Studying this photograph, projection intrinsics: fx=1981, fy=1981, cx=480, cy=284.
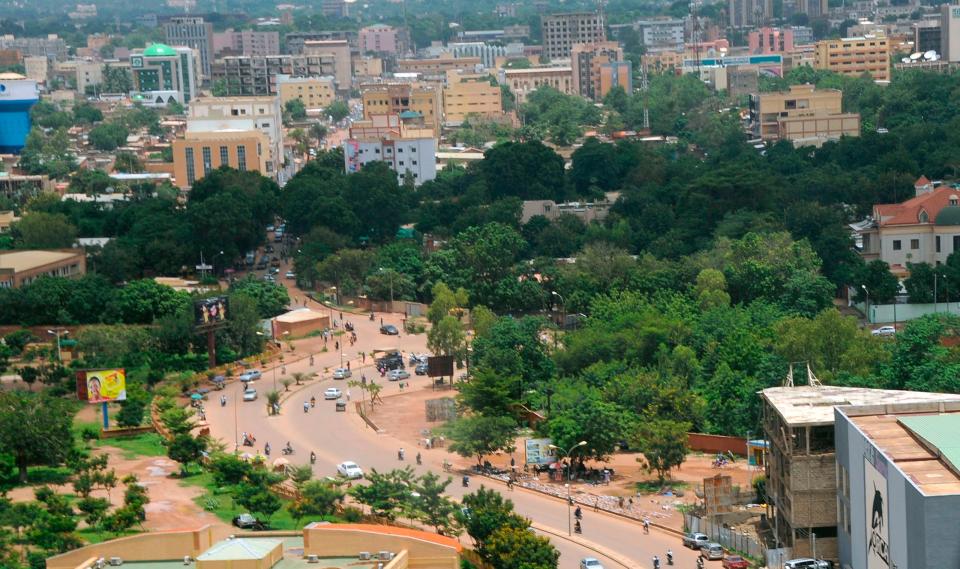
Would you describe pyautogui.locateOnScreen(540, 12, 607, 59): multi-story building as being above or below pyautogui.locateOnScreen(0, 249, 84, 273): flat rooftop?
above

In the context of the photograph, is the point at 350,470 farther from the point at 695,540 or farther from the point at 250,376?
the point at 250,376

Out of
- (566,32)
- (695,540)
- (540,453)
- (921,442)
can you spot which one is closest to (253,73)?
(566,32)

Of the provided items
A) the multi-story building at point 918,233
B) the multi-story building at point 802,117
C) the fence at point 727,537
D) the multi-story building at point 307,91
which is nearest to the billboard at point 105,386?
the fence at point 727,537

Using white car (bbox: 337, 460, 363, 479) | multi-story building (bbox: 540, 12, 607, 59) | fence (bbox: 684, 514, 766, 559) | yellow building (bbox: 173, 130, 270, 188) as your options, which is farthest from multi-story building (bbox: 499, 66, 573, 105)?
fence (bbox: 684, 514, 766, 559)

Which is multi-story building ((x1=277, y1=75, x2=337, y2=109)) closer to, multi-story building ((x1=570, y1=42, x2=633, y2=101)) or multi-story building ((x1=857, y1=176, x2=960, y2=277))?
multi-story building ((x1=570, y1=42, x2=633, y2=101))

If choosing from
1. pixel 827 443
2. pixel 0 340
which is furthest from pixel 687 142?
pixel 827 443
